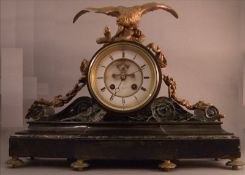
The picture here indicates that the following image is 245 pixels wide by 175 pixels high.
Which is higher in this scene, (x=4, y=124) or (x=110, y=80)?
(x=110, y=80)

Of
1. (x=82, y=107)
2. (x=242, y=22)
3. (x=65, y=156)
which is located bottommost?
(x=65, y=156)

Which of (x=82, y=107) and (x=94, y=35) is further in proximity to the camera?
(x=94, y=35)

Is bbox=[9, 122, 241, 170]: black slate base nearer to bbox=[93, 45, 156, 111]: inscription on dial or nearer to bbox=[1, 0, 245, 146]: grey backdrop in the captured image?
bbox=[93, 45, 156, 111]: inscription on dial

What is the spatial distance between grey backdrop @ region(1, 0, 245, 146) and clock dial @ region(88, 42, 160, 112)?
0.31 m

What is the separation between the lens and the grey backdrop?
133cm

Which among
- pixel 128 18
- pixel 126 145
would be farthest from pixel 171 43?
pixel 126 145

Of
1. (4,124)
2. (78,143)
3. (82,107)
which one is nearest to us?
(78,143)

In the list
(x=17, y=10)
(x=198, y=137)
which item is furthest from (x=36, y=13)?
(x=198, y=137)

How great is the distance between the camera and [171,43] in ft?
4.39

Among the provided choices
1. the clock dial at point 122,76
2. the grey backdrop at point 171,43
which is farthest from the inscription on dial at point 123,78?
the grey backdrop at point 171,43

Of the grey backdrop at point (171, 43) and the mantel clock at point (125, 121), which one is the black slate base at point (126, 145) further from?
the grey backdrop at point (171, 43)

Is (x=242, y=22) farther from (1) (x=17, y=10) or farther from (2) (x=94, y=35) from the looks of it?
(1) (x=17, y=10)

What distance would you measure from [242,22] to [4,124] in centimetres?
80

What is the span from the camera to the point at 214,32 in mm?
1341
